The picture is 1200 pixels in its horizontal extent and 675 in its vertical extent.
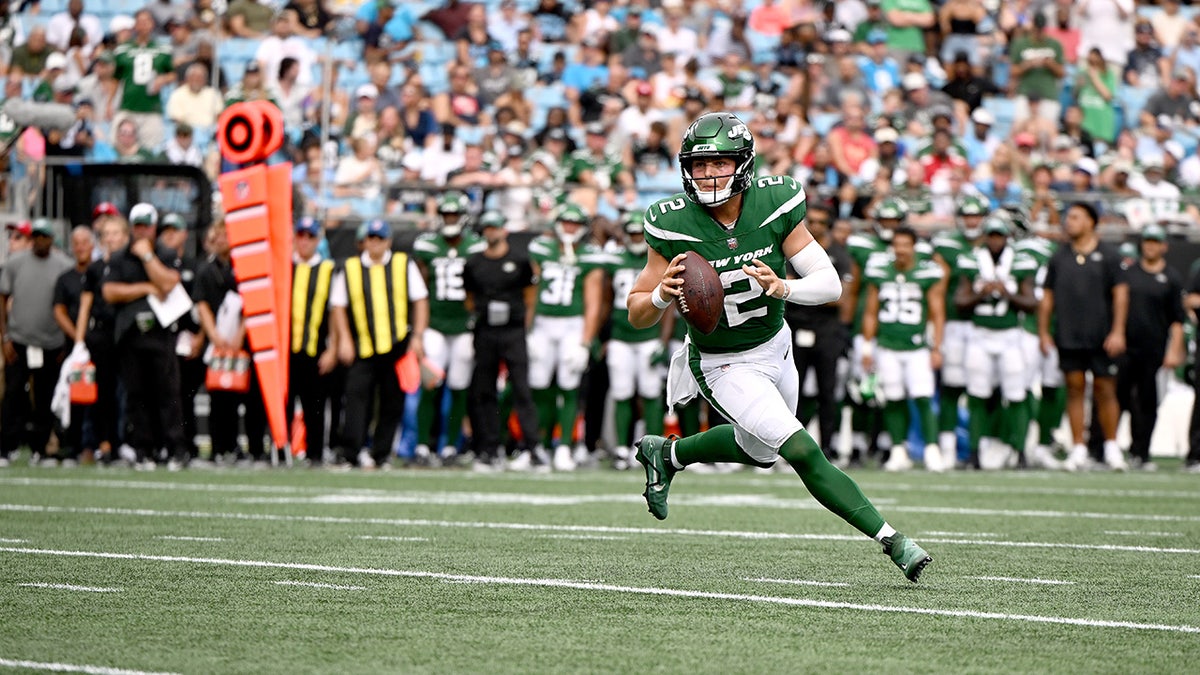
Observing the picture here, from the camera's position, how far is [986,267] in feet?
44.5

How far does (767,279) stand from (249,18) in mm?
13961

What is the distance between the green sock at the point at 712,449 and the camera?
648 centimetres

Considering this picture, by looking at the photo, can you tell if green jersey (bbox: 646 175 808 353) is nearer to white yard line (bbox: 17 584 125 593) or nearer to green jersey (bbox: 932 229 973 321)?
white yard line (bbox: 17 584 125 593)

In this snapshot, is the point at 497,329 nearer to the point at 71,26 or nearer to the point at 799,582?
the point at 799,582

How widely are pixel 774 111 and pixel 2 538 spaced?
1163 centimetres

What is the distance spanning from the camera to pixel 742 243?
629 centimetres

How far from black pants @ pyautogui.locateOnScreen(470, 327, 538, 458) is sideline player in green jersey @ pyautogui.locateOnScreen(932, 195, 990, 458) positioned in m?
3.08

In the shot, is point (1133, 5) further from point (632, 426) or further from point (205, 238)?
point (205, 238)

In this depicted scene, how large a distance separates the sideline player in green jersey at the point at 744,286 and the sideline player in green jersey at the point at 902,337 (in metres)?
7.01

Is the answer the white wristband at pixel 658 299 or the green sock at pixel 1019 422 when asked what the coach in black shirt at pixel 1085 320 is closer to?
the green sock at pixel 1019 422

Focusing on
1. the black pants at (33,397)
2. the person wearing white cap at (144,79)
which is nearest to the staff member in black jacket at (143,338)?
the black pants at (33,397)

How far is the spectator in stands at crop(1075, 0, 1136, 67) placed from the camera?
20.5 meters

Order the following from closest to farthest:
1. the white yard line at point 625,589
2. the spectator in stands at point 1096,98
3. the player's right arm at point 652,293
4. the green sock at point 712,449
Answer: the white yard line at point 625,589
the player's right arm at point 652,293
the green sock at point 712,449
the spectator in stands at point 1096,98

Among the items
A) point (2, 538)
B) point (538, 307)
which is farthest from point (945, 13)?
point (2, 538)
